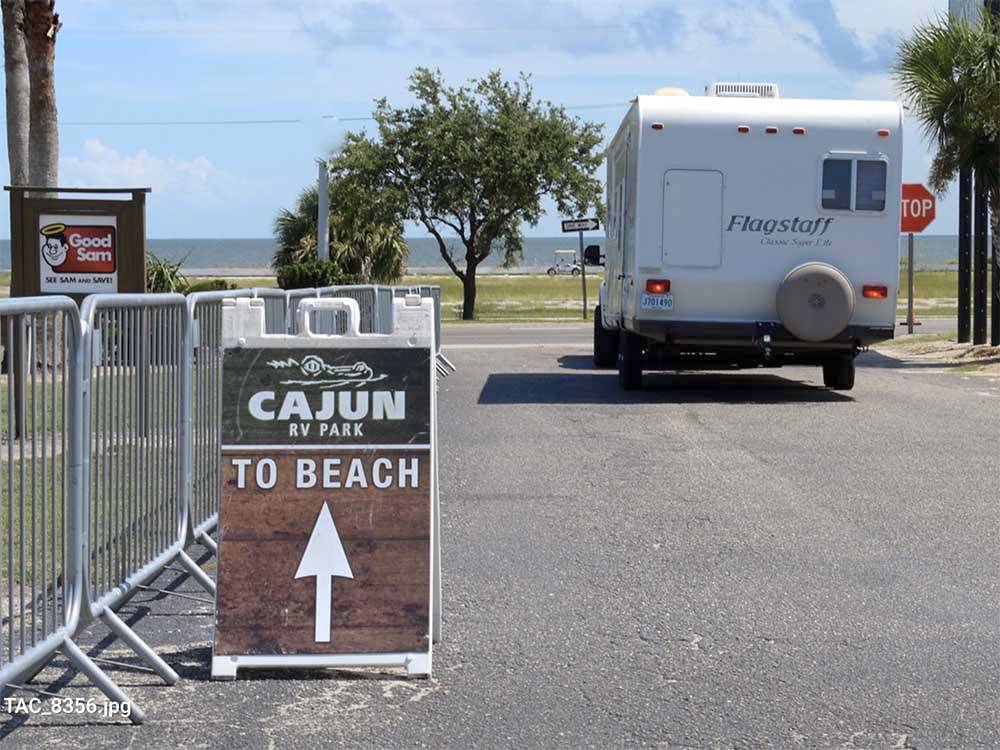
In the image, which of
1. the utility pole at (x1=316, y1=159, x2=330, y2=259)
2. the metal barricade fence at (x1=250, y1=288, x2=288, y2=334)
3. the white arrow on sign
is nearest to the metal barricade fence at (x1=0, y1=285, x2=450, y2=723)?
the white arrow on sign

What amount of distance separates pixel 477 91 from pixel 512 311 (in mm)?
6703

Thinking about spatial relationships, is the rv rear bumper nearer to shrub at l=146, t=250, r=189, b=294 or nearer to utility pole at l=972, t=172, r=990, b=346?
utility pole at l=972, t=172, r=990, b=346

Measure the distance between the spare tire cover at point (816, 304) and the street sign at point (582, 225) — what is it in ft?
A: 59.6

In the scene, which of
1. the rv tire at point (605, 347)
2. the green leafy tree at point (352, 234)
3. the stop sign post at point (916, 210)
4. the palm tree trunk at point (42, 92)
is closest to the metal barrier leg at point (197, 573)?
the palm tree trunk at point (42, 92)

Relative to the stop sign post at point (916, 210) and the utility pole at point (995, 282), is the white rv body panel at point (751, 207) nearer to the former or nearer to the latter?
the utility pole at point (995, 282)

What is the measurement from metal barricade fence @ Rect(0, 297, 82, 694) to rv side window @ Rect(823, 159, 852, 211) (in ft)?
35.5

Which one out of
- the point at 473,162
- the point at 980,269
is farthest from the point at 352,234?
the point at 980,269

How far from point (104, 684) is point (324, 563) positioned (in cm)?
90

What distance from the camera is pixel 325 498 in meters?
5.51

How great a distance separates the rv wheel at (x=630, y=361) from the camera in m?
16.2

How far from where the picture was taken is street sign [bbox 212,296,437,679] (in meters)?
5.39

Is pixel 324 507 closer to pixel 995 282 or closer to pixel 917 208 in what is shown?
pixel 995 282

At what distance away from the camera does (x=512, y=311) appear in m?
44.6

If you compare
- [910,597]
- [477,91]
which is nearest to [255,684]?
[910,597]
